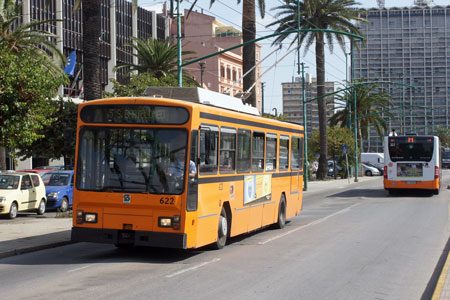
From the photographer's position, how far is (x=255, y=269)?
11023mm

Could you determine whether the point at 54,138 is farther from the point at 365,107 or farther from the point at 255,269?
the point at 365,107

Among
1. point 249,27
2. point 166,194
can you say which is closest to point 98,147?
point 166,194

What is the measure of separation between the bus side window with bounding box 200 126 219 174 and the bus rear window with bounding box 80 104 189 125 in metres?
0.60

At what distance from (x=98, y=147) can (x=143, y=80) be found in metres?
26.2

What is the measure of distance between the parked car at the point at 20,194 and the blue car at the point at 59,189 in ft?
3.35

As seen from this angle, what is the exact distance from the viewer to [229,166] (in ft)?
45.0

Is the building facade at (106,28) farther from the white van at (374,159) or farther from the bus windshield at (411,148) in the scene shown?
the bus windshield at (411,148)

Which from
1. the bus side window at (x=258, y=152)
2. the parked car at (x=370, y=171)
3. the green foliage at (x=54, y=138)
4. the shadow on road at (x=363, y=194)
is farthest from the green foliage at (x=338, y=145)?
the bus side window at (x=258, y=152)

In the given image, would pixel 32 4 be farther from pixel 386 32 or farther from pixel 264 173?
pixel 386 32

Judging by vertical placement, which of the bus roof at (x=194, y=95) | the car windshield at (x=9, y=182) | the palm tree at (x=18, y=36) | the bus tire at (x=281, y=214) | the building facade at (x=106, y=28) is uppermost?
the building facade at (x=106, y=28)

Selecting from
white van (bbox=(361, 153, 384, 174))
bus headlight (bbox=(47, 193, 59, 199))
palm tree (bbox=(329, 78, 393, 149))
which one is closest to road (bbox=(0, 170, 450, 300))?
bus headlight (bbox=(47, 193, 59, 199))

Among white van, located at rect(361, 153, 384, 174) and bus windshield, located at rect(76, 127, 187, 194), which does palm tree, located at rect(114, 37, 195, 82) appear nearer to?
bus windshield, located at rect(76, 127, 187, 194)

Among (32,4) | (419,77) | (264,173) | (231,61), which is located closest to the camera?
(264,173)

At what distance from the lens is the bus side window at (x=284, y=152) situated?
701 inches
